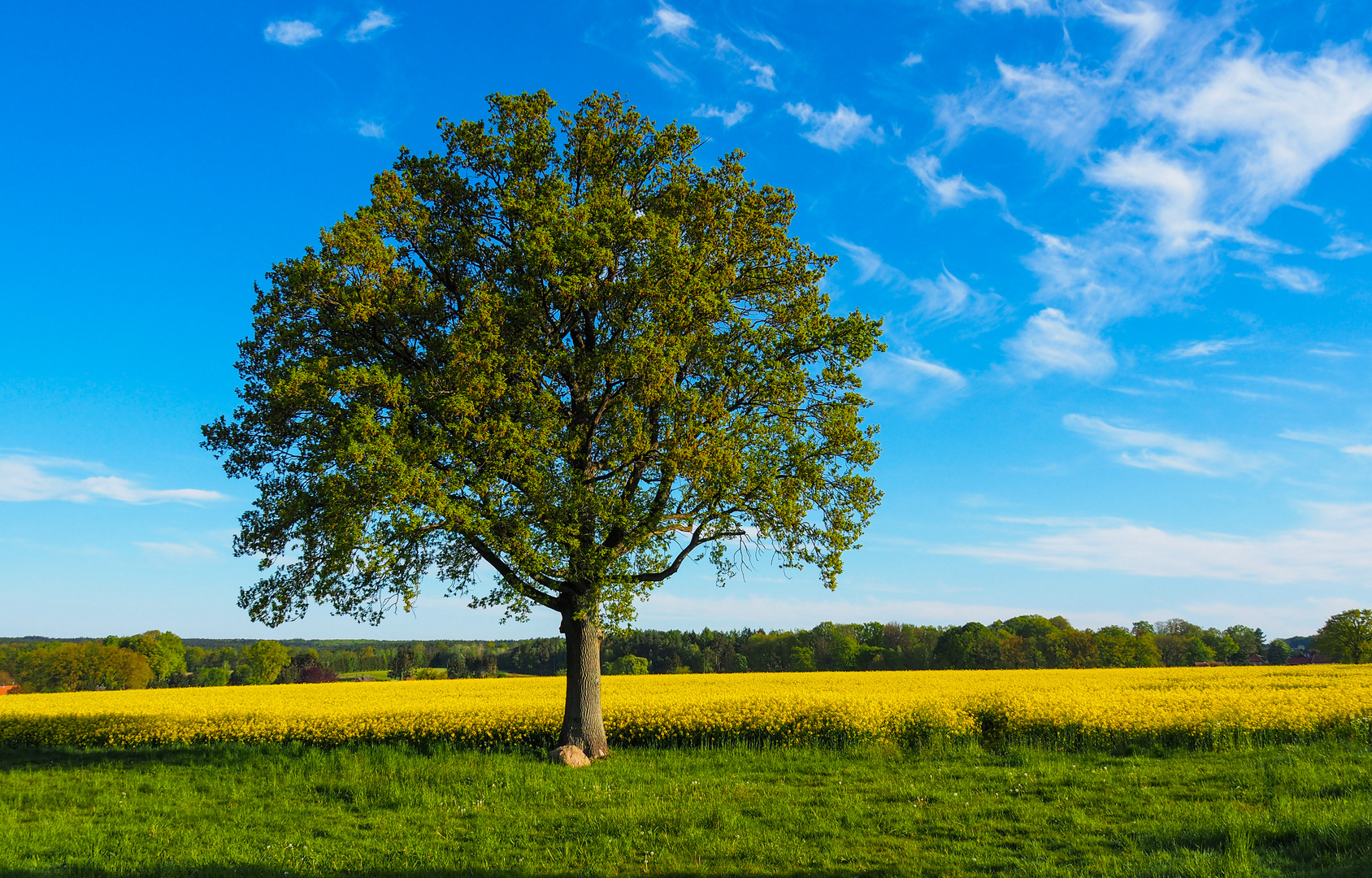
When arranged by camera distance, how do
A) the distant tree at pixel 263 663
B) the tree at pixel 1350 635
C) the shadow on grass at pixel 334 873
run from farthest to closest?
the distant tree at pixel 263 663 < the tree at pixel 1350 635 < the shadow on grass at pixel 334 873

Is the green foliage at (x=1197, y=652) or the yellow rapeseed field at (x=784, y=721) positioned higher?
the yellow rapeseed field at (x=784, y=721)

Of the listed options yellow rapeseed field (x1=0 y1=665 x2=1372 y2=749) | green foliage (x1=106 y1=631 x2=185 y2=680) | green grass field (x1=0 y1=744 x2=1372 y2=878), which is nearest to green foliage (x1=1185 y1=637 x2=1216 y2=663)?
yellow rapeseed field (x1=0 y1=665 x2=1372 y2=749)

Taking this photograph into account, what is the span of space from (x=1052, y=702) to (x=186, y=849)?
1970 cm

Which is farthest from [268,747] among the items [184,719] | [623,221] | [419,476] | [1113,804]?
[1113,804]

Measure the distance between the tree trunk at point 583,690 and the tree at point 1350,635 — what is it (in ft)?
327

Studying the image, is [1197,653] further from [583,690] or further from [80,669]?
[80,669]

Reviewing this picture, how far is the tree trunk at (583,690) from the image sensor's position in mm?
16156

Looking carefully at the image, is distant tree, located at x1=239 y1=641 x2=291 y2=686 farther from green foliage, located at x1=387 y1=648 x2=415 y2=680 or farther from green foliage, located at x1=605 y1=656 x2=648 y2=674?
green foliage, located at x1=605 y1=656 x2=648 y2=674

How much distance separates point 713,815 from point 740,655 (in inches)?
4085

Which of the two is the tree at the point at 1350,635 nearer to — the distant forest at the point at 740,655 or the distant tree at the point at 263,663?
the distant forest at the point at 740,655

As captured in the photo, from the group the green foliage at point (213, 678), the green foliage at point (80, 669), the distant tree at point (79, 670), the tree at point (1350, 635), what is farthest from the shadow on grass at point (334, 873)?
the green foliage at point (80, 669)

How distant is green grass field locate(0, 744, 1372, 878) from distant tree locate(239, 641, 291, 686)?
4547 inches

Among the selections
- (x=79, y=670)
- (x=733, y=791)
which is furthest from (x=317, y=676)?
(x=733, y=791)

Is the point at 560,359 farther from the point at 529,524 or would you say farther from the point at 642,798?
the point at 642,798
